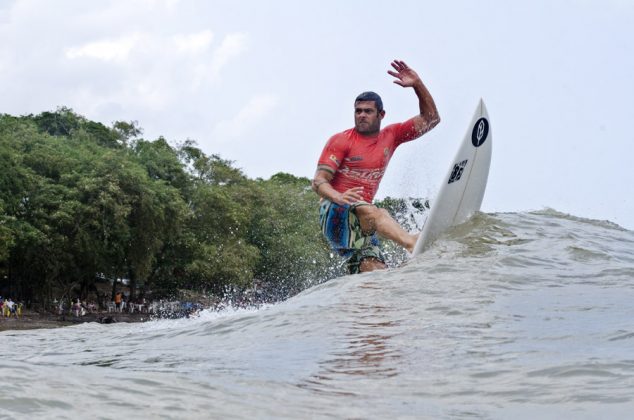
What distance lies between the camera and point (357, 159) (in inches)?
367

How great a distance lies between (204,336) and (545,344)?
2.45m

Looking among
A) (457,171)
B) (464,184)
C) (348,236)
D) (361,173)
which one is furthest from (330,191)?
(464,184)

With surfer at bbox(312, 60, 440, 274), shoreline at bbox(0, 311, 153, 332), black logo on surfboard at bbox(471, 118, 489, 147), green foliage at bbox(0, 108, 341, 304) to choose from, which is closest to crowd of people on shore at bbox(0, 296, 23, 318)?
shoreline at bbox(0, 311, 153, 332)

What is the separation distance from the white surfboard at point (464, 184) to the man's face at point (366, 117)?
89 cm

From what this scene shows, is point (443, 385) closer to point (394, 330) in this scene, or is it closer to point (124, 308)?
point (394, 330)

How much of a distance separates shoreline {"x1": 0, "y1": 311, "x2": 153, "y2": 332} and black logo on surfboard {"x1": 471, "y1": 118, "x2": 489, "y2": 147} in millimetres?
18472

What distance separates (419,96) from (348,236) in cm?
159

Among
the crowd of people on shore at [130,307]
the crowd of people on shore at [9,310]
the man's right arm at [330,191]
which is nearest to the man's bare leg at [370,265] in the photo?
the man's right arm at [330,191]

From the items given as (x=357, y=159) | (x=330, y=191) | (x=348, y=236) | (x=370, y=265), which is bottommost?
(x=370, y=265)

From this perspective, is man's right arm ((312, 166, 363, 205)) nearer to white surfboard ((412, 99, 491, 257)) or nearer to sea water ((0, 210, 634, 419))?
white surfboard ((412, 99, 491, 257))

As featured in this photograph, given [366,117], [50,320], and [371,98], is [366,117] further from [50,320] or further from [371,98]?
[50,320]

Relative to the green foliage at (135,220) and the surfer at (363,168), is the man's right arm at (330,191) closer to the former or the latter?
the surfer at (363,168)

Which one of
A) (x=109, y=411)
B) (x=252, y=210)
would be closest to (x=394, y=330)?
(x=109, y=411)

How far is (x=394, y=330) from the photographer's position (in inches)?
224
